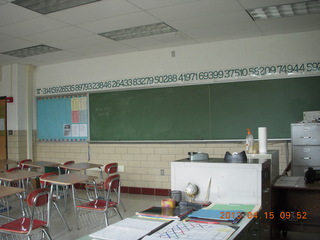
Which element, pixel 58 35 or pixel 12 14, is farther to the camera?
pixel 58 35

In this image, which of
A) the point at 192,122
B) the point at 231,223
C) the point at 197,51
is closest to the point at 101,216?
the point at 192,122

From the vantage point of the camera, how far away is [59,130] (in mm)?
7926

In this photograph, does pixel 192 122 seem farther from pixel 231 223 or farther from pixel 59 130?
pixel 231 223

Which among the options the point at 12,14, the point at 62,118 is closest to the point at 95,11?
the point at 12,14

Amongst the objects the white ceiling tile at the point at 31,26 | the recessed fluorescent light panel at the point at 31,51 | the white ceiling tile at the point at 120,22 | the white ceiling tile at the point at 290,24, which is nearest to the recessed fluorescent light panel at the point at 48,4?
the white ceiling tile at the point at 31,26

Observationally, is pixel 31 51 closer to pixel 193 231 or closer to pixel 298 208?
pixel 298 208

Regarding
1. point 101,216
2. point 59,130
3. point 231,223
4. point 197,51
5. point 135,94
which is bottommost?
point 101,216

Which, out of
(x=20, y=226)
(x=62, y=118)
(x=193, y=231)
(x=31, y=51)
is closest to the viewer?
(x=193, y=231)

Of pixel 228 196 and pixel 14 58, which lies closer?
pixel 228 196

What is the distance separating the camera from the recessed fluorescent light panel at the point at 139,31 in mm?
5281

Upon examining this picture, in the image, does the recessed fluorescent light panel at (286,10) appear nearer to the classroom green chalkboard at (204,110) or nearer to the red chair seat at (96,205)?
the classroom green chalkboard at (204,110)

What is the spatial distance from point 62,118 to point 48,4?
4.00 meters

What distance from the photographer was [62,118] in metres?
7.88

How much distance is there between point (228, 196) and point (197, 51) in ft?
14.0
